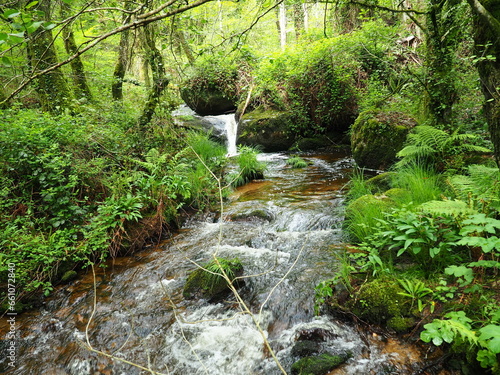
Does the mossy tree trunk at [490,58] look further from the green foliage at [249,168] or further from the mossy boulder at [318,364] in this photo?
the green foliage at [249,168]

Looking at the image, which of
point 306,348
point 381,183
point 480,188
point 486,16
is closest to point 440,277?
point 480,188

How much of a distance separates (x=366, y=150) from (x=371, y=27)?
4036mm

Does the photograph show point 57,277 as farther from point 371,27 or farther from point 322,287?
point 371,27

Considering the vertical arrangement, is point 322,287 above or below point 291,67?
below

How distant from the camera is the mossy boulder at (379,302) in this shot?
2.60m

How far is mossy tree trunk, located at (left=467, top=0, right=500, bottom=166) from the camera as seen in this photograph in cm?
229

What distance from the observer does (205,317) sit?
3.21 m

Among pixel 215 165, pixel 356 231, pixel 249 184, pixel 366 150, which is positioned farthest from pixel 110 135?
pixel 366 150

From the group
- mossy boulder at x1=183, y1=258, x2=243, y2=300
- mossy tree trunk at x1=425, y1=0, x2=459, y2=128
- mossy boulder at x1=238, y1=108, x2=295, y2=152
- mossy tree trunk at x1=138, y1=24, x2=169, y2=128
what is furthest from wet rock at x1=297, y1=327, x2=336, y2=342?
mossy boulder at x1=238, y1=108, x2=295, y2=152

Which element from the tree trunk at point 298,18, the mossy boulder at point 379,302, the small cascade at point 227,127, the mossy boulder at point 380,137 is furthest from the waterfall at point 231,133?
the mossy boulder at point 379,302

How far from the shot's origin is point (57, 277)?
3879 millimetres

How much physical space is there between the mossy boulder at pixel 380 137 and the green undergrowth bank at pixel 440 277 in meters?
3.02

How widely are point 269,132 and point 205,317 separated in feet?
28.1

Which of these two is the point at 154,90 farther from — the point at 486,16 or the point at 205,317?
the point at 486,16
